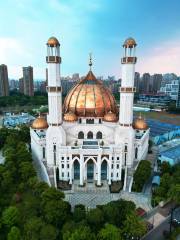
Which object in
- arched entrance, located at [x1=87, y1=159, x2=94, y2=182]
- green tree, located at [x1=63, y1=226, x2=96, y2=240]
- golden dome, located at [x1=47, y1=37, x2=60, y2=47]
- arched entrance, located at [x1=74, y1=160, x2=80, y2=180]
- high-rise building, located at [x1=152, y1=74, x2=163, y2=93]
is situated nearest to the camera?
green tree, located at [x1=63, y1=226, x2=96, y2=240]

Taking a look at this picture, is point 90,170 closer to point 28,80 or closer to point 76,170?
point 76,170

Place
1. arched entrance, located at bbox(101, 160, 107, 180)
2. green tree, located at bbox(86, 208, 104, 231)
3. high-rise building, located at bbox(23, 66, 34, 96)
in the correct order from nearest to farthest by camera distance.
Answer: green tree, located at bbox(86, 208, 104, 231) → arched entrance, located at bbox(101, 160, 107, 180) → high-rise building, located at bbox(23, 66, 34, 96)

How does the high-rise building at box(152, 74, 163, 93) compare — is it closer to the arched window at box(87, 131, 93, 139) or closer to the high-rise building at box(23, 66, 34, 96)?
the high-rise building at box(23, 66, 34, 96)

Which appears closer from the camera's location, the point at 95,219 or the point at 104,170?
the point at 95,219

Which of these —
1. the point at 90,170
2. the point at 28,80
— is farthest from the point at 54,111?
the point at 28,80

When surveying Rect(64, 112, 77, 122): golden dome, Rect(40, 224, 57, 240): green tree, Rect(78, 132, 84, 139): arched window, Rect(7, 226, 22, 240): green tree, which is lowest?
Rect(7, 226, 22, 240): green tree

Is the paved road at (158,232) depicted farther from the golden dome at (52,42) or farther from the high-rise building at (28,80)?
the high-rise building at (28,80)

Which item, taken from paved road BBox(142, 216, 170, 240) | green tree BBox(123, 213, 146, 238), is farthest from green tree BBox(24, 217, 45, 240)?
paved road BBox(142, 216, 170, 240)
